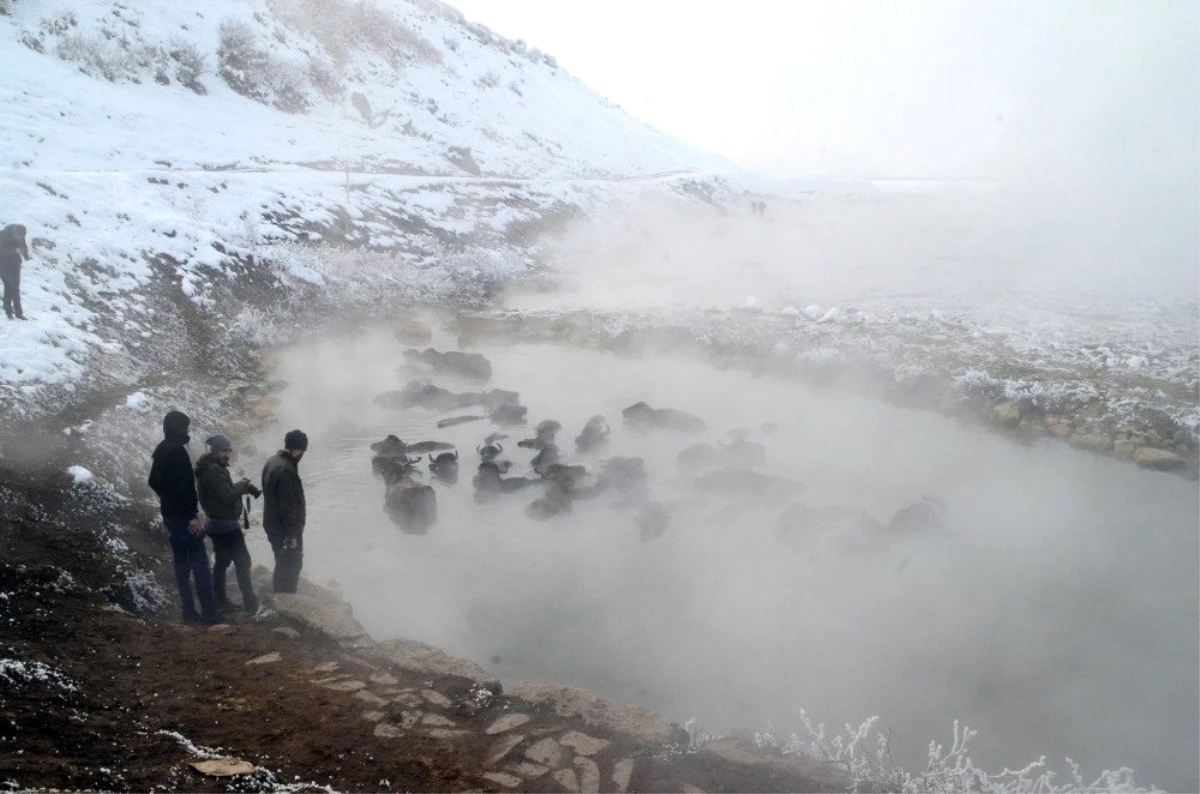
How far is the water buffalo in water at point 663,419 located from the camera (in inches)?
472

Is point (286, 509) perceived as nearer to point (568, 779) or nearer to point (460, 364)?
point (568, 779)

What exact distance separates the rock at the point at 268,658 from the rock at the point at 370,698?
82cm

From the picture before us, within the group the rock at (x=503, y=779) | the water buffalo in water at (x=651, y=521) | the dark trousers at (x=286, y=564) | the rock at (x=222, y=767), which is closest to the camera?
the rock at (x=222, y=767)

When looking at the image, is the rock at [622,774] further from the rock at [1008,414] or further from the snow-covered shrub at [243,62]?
the snow-covered shrub at [243,62]

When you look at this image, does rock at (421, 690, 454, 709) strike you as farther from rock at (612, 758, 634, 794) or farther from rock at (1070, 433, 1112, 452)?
rock at (1070, 433, 1112, 452)

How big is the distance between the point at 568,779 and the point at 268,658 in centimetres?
255

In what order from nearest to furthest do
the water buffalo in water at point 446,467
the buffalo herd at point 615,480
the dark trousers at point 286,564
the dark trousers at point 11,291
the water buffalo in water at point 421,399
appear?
the dark trousers at point 286,564 < the buffalo herd at point 615,480 < the dark trousers at point 11,291 < the water buffalo in water at point 446,467 < the water buffalo in water at point 421,399

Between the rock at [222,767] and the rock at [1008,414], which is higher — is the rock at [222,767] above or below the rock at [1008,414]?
below

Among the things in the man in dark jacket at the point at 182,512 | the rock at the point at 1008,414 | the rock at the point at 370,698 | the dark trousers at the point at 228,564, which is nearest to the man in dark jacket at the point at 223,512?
the dark trousers at the point at 228,564

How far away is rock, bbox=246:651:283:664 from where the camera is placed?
5.42m

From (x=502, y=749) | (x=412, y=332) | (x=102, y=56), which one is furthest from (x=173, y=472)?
(x=102, y=56)

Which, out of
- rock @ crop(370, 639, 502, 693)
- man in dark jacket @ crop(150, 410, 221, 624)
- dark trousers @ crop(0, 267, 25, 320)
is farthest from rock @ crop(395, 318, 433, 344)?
rock @ crop(370, 639, 502, 693)

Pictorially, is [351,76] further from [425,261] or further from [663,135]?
[663,135]

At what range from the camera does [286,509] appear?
650cm
